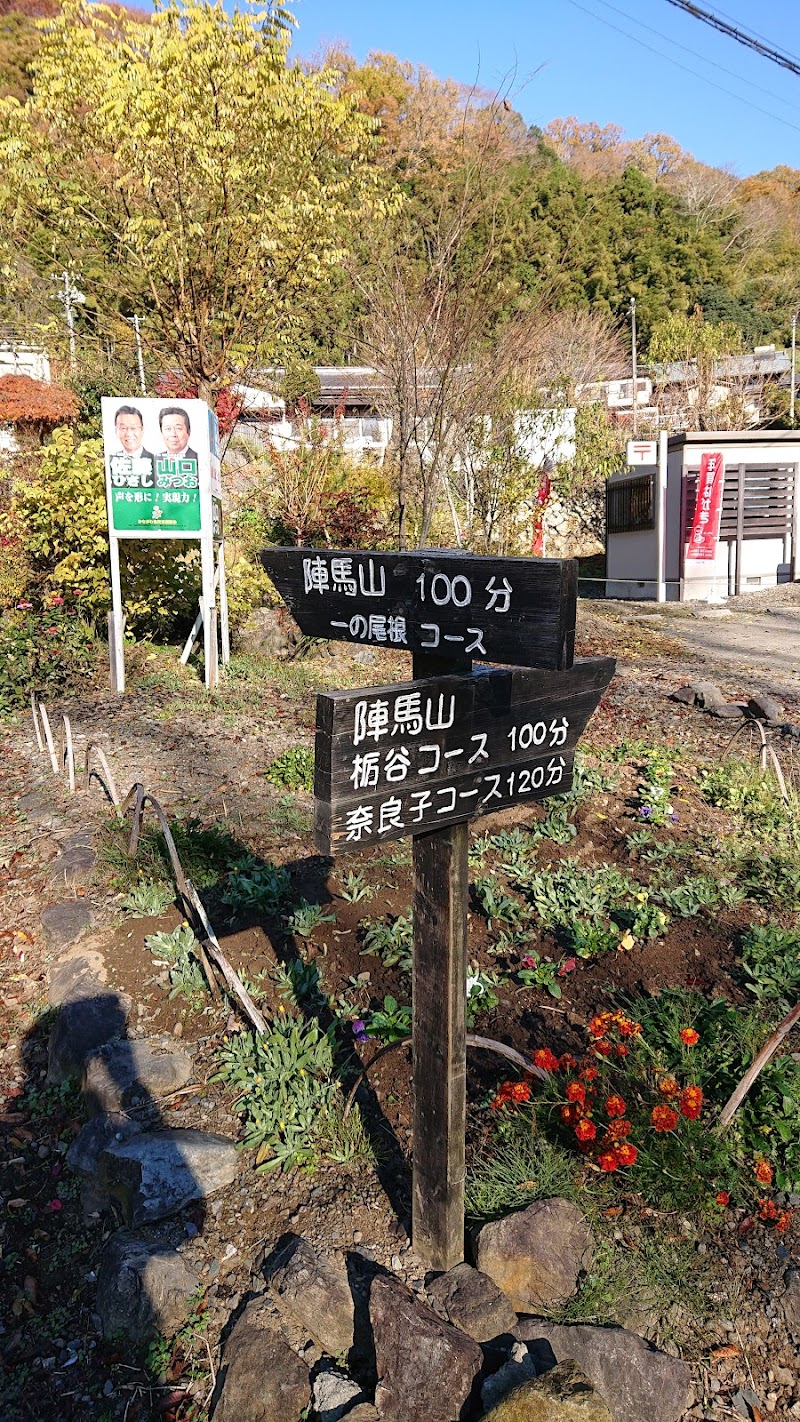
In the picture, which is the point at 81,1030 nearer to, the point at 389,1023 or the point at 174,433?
the point at 389,1023

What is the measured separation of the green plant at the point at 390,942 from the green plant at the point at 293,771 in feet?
6.43

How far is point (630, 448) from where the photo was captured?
607 inches

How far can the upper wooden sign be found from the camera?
1902mm

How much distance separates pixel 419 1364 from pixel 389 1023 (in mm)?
1243

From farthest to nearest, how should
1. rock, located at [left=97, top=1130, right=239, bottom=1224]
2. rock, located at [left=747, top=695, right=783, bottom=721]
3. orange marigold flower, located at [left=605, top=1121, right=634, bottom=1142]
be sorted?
rock, located at [left=747, top=695, right=783, bottom=721] < rock, located at [left=97, top=1130, right=239, bottom=1224] < orange marigold flower, located at [left=605, top=1121, right=634, bottom=1142]

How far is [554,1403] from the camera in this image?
78.0 inches

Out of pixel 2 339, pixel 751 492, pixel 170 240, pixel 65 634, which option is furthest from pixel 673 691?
pixel 2 339

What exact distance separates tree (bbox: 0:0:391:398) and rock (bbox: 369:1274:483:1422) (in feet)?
34.6

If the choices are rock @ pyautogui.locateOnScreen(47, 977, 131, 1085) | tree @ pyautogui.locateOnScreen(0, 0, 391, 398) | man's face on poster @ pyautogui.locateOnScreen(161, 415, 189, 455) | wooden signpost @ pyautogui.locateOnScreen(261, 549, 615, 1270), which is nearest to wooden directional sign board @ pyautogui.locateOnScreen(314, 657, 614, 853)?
wooden signpost @ pyautogui.locateOnScreen(261, 549, 615, 1270)

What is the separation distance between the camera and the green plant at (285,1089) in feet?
9.59

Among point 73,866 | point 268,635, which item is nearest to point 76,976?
point 73,866

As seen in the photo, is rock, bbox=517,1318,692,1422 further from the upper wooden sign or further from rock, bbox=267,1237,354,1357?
the upper wooden sign

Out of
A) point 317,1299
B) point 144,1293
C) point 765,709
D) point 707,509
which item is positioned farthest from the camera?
point 707,509

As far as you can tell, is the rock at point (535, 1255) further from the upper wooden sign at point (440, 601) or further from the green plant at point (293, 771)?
the green plant at point (293, 771)
